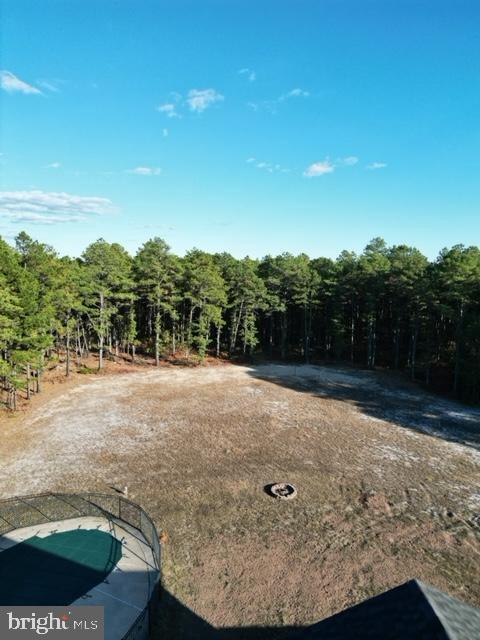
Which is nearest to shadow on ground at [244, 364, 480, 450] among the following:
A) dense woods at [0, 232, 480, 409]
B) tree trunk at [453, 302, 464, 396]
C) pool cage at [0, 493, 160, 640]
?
tree trunk at [453, 302, 464, 396]

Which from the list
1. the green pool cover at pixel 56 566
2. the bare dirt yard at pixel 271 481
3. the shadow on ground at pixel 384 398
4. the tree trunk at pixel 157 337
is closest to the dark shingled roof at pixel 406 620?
the bare dirt yard at pixel 271 481

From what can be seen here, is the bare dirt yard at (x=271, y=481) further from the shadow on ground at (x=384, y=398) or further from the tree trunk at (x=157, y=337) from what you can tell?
the tree trunk at (x=157, y=337)

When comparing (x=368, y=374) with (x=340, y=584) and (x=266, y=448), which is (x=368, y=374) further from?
(x=340, y=584)

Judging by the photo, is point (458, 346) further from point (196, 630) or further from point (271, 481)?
point (196, 630)

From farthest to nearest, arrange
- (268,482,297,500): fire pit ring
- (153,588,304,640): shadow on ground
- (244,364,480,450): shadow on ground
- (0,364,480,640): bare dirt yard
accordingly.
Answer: (244,364,480,450): shadow on ground < (268,482,297,500): fire pit ring < (0,364,480,640): bare dirt yard < (153,588,304,640): shadow on ground

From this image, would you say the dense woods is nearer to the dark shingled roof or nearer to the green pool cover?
the green pool cover

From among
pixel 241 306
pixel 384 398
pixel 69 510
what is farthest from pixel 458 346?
pixel 69 510

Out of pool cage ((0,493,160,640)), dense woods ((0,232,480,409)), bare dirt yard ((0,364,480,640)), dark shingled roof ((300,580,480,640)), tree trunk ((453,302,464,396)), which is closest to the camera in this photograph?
dark shingled roof ((300,580,480,640))
